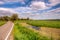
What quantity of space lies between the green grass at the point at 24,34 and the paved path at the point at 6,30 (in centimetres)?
10

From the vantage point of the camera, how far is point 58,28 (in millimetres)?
2803

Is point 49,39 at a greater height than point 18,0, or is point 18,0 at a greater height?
point 18,0

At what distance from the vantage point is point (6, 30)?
271cm

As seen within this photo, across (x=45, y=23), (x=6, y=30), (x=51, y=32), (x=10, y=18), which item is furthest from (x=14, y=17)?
(x=51, y=32)

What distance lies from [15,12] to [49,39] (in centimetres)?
85

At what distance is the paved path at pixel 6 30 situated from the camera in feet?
8.56

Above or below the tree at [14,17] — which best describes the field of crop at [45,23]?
below

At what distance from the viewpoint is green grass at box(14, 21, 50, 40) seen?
2696mm

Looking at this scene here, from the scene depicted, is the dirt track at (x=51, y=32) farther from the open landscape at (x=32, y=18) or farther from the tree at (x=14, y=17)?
the tree at (x=14, y=17)

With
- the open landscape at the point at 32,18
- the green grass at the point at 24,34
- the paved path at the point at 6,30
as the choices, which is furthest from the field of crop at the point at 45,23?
the paved path at the point at 6,30

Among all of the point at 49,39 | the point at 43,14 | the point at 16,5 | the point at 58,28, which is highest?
the point at 16,5

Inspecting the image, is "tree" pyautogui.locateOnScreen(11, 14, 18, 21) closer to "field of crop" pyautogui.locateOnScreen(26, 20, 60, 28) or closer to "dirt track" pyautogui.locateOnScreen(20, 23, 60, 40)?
"field of crop" pyautogui.locateOnScreen(26, 20, 60, 28)

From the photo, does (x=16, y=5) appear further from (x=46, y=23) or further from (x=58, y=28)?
(x=58, y=28)

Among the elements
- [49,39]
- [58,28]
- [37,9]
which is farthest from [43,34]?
[37,9]
